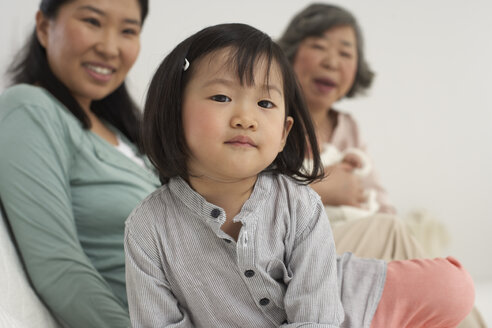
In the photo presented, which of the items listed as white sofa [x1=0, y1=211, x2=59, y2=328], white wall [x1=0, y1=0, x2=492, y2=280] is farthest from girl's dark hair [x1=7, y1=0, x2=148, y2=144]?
white wall [x1=0, y1=0, x2=492, y2=280]

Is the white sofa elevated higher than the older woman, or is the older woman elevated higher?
the older woman

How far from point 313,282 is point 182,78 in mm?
371

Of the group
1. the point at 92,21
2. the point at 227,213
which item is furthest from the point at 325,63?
the point at 227,213

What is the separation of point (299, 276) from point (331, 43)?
114cm

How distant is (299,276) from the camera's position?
2.96ft

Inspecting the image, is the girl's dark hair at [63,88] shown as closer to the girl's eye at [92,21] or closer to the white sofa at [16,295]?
the girl's eye at [92,21]

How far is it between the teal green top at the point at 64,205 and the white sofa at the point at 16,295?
2 centimetres

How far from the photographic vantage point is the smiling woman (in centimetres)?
111

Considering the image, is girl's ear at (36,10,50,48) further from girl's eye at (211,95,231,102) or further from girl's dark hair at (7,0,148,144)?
girl's eye at (211,95,231,102)

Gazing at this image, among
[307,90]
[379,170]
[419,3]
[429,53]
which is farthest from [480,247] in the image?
[307,90]

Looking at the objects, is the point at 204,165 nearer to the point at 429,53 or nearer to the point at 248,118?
the point at 248,118

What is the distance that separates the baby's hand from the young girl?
89cm

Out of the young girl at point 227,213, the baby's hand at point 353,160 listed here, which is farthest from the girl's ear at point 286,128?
the baby's hand at point 353,160

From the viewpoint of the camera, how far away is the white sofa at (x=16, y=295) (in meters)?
1.03
